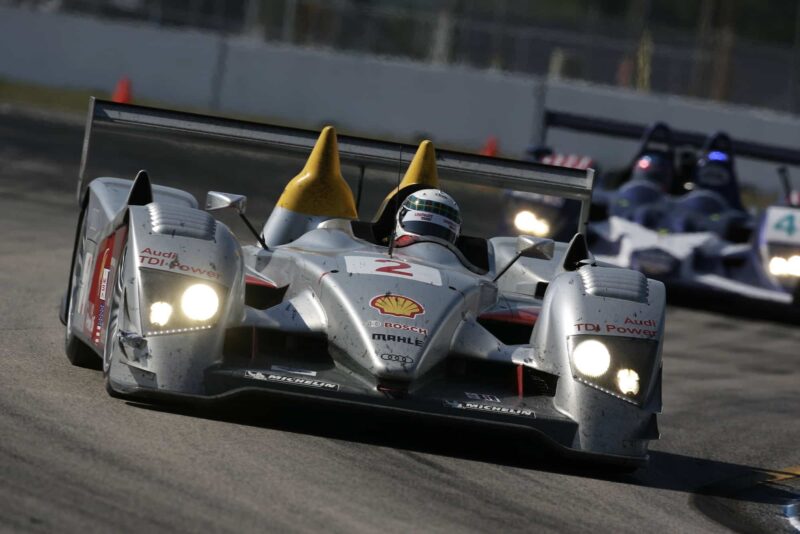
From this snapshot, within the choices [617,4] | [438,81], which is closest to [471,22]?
[438,81]

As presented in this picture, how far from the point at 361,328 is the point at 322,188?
7.19ft

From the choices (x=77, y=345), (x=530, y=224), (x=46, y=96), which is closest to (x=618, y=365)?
(x=77, y=345)

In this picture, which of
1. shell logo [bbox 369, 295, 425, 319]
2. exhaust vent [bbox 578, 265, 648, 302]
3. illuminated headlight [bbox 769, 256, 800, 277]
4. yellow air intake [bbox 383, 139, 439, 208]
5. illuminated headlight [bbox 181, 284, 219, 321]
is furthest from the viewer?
illuminated headlight [bbox 769, 256, 800, 277]

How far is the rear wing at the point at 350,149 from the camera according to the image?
9.05 meters

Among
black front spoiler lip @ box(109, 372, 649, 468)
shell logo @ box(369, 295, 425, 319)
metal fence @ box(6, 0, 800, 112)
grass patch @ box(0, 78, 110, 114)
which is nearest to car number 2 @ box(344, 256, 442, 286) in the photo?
shell logo @ box(369, 295, 425, 319)

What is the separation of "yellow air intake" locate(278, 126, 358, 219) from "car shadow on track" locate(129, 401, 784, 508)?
1854mm

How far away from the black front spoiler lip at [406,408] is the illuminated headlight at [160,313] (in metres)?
0.29

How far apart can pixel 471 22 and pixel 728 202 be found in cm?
1278

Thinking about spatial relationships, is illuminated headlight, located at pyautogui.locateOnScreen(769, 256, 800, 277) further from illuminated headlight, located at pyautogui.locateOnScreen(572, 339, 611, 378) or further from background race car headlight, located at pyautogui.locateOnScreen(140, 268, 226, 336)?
background race car headlight, located at pyautogui.locateOnScreen(140, 268, 226, 336)

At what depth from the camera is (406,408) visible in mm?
6832

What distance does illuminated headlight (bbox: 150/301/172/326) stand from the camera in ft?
22.7

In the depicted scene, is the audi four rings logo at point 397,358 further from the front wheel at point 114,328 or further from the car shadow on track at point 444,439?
the front wheel at point 114,328

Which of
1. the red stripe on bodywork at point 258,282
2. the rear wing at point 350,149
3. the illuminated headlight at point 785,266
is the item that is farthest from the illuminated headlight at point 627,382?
the illuminated headlight at point 785,266

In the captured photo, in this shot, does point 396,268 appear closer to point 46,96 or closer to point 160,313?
point 160,313
